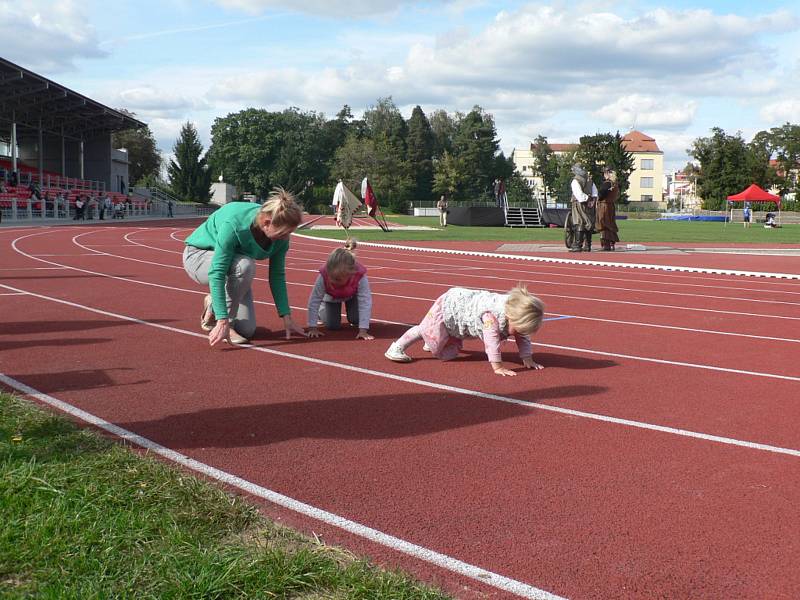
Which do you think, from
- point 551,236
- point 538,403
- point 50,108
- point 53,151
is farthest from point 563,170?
point 538,403

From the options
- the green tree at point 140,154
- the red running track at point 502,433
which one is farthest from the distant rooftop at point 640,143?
the red running track at point 502,433

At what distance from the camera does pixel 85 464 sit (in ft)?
12.1

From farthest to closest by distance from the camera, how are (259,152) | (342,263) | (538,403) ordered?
(259,152)
(342,263)
(538,403)

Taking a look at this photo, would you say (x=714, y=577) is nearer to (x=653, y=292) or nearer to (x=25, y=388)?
(x=25, y=388)

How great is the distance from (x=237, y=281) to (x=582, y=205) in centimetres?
1505

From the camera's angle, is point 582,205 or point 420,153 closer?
point 582,205

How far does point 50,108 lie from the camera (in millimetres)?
52906

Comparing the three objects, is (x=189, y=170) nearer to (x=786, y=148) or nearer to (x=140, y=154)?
(x=140, y=154)

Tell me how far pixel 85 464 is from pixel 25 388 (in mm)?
2013

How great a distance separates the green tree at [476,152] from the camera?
104m

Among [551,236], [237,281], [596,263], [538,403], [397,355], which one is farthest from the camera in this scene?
[551,236]

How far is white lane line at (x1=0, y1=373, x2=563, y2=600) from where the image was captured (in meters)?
2.79

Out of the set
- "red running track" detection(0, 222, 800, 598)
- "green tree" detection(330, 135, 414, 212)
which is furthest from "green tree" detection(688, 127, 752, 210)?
"red running track" detection(0, 222, 800, 598)

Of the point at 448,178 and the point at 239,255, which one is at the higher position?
the point at 448,178
